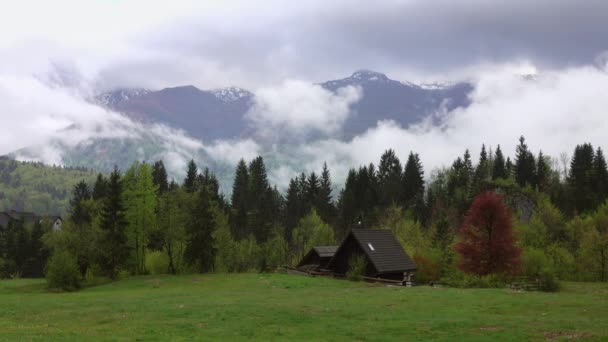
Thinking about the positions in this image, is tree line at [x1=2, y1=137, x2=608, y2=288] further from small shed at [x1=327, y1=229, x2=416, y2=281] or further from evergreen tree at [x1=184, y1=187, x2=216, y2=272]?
small shed at [x1=327, y1=229, x2=416, y2=281]

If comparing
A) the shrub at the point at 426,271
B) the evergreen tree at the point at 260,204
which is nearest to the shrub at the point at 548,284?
the shrub at the point at 426,271

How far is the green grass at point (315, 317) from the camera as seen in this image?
21438mm

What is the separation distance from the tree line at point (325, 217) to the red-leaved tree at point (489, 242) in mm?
3151

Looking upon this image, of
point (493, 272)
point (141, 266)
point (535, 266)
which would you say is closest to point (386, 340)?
point (493, 272)

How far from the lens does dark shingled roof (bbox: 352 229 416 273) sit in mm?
59919

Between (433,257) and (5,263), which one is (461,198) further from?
(5,263)

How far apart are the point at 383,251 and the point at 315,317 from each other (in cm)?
3689

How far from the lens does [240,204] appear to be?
12600 cm

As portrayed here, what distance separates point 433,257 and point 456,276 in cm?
1208

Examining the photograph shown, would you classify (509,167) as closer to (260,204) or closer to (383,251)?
(260,204)

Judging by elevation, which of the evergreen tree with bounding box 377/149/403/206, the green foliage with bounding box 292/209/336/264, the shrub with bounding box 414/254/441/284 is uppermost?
the evergreen tree with bounding box 377/149/403/206

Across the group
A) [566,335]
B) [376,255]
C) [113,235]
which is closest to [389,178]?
[376,255]

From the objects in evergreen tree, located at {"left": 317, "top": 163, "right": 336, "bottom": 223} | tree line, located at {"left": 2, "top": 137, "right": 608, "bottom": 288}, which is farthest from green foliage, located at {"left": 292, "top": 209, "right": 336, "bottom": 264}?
evergreen tree, located at {"left": 317, "top": 163, "right": 336, "bottom": 223}

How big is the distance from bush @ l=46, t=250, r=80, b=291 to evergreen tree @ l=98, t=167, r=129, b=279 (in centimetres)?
870
